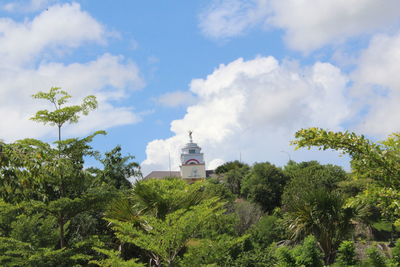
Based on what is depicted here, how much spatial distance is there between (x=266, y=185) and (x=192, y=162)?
30.5 metres

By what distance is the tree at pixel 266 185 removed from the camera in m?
39.8

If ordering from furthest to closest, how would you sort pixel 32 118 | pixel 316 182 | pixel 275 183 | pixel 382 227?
pixel 275 183 < pixel 316 182 < pixel 382 227 < pixel 32 118

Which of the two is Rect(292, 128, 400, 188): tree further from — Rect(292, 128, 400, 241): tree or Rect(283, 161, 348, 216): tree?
Rect(283, 161, 348, 216): tree

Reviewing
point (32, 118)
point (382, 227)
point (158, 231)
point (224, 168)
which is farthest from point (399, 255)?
point (224, 168)

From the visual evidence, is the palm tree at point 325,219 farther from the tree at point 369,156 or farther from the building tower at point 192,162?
the building tower at point 192,162

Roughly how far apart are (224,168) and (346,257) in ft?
170

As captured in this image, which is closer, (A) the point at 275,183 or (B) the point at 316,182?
(B) the point at 316,182

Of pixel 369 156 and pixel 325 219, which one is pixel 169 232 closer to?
pixel 325 219

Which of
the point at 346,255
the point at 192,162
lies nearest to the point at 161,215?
the point at 346,255

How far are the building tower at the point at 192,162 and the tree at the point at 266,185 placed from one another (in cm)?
2233

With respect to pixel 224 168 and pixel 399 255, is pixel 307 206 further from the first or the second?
pixel 224 168

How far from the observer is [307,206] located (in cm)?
1370

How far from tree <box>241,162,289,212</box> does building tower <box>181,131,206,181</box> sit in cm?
2233

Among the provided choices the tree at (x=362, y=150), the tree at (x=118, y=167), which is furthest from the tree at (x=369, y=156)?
the tree at (x=118, y=167)
